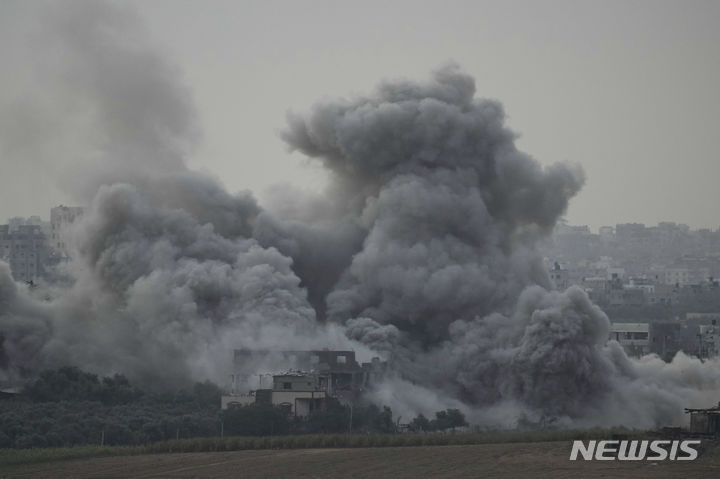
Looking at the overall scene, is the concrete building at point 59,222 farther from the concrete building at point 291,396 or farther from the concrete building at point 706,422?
the concrete building at point 706,422

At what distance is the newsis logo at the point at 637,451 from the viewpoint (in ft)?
168

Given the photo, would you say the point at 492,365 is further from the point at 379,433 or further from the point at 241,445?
the point at 241,445

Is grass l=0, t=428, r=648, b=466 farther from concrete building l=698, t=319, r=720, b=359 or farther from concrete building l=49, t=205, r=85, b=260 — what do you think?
concrete building l=49, t=205, r=85, b=260

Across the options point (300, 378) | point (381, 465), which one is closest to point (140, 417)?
point (300, 378)

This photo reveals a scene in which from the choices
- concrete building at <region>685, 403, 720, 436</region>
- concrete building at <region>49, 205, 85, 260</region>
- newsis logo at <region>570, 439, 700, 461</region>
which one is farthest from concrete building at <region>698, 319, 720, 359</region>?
concrete building at <region>49, 205, 85, 260</region>

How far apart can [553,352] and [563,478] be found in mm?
24448

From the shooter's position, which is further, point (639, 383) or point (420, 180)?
point (420, 180)

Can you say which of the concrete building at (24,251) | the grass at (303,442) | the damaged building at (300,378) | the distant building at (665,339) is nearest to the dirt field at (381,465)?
the grass at (303,442)

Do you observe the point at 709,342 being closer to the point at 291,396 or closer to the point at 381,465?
the point at 291,396

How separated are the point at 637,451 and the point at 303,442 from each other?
13.3 meters

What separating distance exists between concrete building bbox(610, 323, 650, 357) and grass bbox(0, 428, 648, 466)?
4259cm

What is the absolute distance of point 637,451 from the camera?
5234cm

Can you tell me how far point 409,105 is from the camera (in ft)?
271

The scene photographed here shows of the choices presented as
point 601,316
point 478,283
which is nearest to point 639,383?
point 601,316
